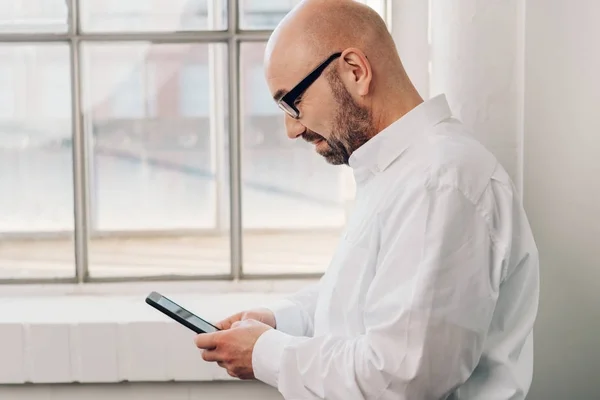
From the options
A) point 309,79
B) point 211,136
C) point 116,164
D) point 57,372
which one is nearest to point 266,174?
point 211,136

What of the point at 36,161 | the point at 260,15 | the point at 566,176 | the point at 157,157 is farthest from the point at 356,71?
the point at 36,161

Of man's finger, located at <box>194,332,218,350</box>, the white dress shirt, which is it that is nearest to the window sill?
man's finger, located at <box>194,332,218,350</box>

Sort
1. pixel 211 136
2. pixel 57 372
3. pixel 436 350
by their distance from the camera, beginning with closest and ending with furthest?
pixel 436 350 < pixel 57 372 < pixel 211 136

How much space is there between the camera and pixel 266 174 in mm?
2031

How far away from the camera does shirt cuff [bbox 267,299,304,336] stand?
1436mm

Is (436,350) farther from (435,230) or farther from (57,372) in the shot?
(57,372)

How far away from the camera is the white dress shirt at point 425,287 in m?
0.98

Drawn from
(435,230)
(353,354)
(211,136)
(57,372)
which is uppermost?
(211,136)

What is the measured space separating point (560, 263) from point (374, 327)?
715 millimetres

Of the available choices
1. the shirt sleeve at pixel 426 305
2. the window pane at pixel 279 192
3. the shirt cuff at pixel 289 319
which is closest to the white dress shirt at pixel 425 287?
the shirt sleeve at pixel 426 305

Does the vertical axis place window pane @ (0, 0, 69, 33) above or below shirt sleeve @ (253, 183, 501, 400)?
above

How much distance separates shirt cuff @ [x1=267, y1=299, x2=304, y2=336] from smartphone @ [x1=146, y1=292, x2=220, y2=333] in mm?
174

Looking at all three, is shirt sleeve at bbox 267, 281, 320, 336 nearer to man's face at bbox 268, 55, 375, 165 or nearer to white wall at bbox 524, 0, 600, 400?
man's face at bbox 268, 55, 375, 165

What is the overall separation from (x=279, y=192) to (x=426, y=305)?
1.11 m
